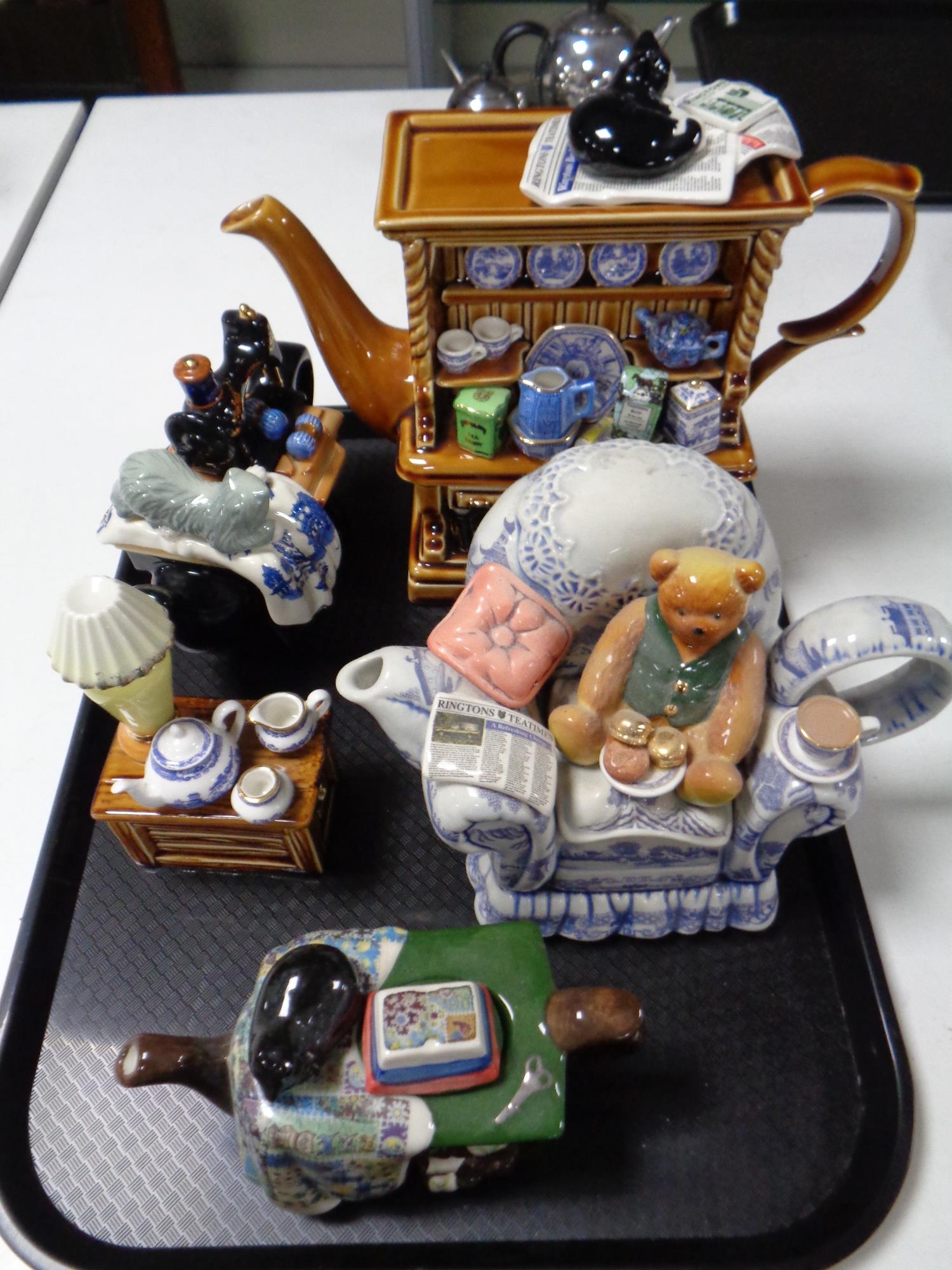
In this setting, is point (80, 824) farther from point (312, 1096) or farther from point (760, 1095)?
point (760, 1095)

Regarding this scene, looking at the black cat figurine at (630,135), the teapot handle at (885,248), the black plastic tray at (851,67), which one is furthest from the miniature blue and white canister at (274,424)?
the black plastic tray at (851,67)

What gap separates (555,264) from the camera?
107cm

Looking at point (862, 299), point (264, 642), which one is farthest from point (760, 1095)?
point (862, 299)

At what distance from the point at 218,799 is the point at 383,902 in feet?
0.70

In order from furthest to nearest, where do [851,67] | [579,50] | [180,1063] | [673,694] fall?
[851,67], [579,50], [673,694], [180,1063]

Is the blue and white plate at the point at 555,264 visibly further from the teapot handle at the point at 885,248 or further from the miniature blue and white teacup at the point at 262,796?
the miniature blue and white teacup at the point at 262,796

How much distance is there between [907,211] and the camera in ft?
3.53

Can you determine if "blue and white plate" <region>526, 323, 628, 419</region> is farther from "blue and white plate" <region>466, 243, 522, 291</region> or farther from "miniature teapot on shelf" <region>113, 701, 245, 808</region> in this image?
"miniature teapot on shelf" <region>113, 701, 245, 808</region>

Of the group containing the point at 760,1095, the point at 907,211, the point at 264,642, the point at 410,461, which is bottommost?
the point at 760,1095

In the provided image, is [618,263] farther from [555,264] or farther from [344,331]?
[344,331]

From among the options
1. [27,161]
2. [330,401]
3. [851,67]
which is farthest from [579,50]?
[27,161]

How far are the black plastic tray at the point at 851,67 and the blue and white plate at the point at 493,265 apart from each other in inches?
42.1

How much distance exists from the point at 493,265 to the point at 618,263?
0.13m

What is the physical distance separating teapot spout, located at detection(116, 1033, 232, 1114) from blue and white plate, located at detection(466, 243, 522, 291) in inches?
31.0
